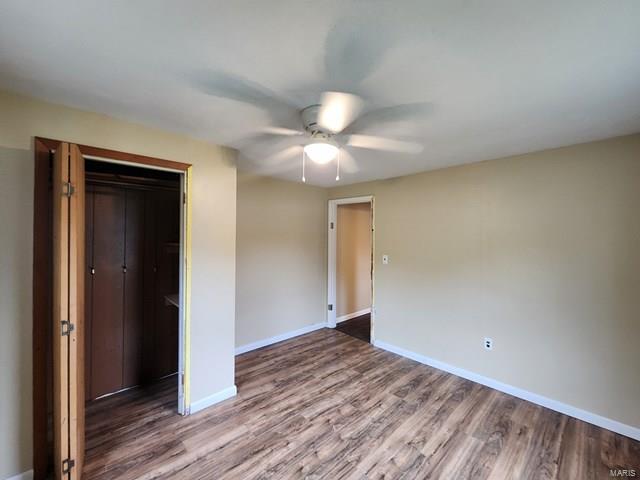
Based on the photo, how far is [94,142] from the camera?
71.2 inches

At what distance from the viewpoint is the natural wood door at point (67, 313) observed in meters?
1.47

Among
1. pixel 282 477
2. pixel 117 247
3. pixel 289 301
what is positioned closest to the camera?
pixel 282 477

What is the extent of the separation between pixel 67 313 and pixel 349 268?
397 centimetres

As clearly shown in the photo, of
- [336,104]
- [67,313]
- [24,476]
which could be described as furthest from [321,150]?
[24,476]

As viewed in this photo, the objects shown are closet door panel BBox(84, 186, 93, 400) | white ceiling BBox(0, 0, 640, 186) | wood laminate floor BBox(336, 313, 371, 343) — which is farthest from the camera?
wood laminate floor BBox(336, 313, 371, 343)

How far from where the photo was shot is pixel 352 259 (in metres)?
4.98

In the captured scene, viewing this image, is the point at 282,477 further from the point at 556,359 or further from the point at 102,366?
the point at 556,359

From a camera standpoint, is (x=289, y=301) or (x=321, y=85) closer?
(x=321, y=85)

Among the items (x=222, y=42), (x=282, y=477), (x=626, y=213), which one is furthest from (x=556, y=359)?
(x=222, y=42)

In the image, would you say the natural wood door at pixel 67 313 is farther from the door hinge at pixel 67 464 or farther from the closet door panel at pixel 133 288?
the closet door panel at pixel 133 288

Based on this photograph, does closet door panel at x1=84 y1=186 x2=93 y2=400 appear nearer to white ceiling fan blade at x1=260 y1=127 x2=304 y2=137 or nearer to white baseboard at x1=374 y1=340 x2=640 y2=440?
white ceiling fan blade at x1=260 y1=127 x2=304 y2=137

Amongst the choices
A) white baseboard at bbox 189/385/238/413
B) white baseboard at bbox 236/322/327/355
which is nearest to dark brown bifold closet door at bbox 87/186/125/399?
white baseboard at bbox 189/385/238/413

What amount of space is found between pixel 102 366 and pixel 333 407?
7.18 ft

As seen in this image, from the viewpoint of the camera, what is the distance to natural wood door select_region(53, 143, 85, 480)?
1467 mm
